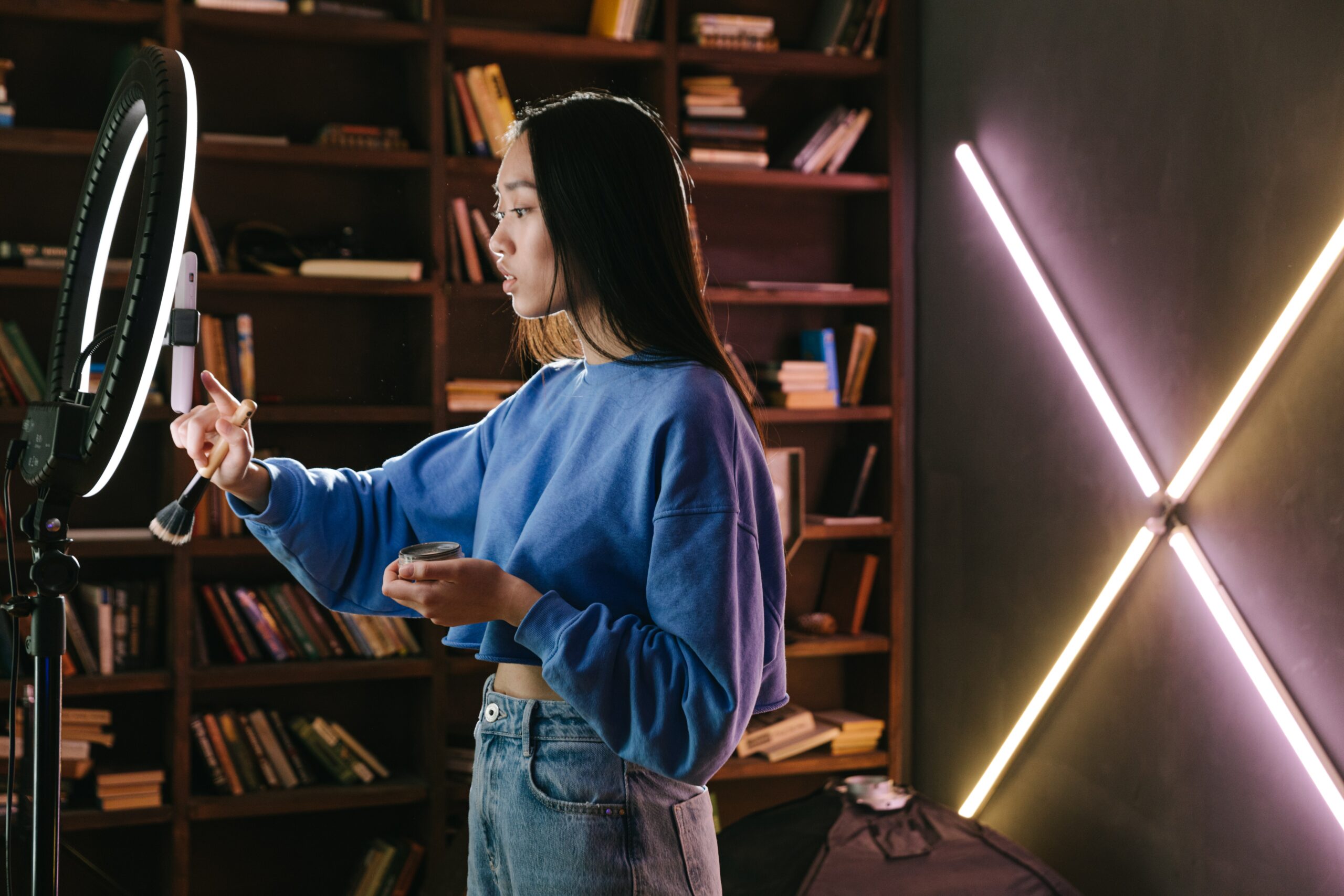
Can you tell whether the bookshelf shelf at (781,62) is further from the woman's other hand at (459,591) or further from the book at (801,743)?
the woman's other hand at (459,591)

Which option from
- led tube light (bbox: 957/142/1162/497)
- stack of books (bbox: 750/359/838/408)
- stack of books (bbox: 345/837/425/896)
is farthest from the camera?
stack of books (bbox: 750/359/838/408)

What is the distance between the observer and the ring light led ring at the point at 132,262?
2.68 ft

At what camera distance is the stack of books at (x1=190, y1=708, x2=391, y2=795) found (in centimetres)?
287

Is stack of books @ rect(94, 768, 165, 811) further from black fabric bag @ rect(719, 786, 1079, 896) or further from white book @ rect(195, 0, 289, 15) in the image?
white book @ rect(195, 0, 289, 15)

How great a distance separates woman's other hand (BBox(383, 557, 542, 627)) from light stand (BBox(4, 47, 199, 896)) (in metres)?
0.24

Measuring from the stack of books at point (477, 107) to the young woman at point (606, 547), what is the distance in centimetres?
184

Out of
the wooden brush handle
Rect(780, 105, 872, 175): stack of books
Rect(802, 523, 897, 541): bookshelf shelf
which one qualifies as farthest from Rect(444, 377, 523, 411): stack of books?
the wooden brush handle

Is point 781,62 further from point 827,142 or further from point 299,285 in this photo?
point 299,285

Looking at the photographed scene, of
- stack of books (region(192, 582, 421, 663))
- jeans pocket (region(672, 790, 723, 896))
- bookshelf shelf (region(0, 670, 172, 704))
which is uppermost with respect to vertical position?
jeans pocket (region(672, 790, 723, 896))

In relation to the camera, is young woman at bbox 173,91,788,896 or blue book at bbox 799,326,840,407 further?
blue book at bbox 799,326,840,407

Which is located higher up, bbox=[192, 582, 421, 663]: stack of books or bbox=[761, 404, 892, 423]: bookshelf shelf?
bbox=[761, 404, 892, 423]: bookshelf shelf

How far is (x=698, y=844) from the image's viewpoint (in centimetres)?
109

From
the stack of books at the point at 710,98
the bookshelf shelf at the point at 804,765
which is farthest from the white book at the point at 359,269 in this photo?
the bookshelf shelf at the point at 804,765

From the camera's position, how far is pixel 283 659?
2926 mm
